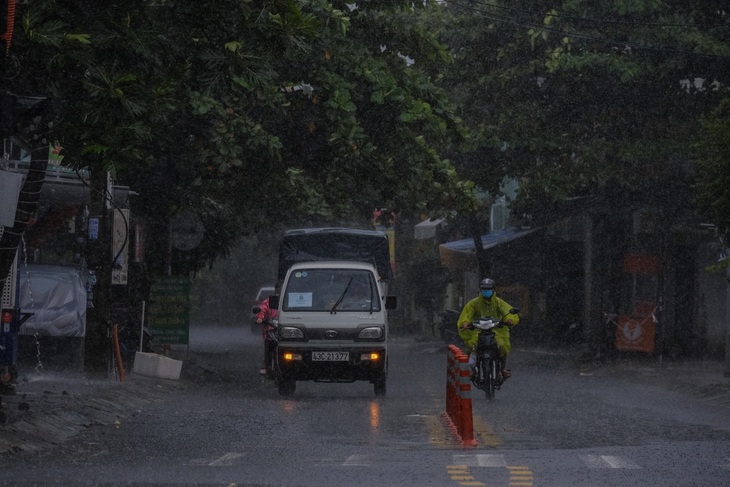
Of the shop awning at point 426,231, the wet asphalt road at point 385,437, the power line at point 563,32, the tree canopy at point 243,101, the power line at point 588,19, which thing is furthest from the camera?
the shop awning at point 426,231

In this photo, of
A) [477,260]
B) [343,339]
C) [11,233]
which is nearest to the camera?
[11,233]

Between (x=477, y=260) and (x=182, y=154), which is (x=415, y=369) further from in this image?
(x=477, y=260)

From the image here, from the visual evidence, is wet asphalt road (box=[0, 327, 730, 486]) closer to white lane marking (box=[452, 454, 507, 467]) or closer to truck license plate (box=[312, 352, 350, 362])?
white lane marking (box=[452, 454, 507, 467])

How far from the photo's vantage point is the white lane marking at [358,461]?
36.2 ft

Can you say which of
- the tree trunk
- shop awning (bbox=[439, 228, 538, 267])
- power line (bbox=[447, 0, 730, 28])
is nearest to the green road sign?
the tree trunk

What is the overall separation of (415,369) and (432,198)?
653cm

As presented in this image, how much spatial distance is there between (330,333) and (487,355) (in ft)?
7.78

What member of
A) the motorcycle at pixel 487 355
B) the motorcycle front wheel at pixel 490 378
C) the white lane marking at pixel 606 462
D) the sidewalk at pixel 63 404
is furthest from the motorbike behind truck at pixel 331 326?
the white lane marking at pixel 606 462

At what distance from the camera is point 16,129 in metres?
12.2

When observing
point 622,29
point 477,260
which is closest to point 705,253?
point 622,29

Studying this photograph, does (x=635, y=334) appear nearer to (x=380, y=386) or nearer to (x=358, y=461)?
(x=380, y=386)

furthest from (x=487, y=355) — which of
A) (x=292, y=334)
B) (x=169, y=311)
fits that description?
(x=169, y=311)

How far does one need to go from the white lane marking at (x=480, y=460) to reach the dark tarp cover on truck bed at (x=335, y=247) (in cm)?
1586

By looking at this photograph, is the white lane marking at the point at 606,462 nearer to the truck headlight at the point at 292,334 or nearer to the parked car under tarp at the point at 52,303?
the truck headlight at the point at 292,334
